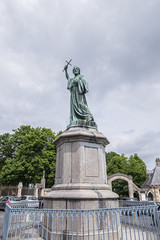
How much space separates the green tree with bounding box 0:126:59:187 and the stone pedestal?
19.5 m

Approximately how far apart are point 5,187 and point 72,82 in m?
28.1

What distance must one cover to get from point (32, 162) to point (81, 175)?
67.8ft

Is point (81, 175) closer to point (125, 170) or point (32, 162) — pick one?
point (32, 162)

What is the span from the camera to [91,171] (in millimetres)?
6258

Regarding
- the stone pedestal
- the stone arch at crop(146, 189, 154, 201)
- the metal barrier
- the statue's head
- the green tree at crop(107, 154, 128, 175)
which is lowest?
the stone arch at crop(146, 189, 154, 201)

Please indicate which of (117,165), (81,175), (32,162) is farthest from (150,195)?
(81,175)

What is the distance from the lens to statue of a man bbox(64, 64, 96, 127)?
25.1ft

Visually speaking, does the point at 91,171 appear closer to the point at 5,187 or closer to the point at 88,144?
the point at 88,144

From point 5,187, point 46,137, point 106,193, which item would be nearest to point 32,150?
point 46,137

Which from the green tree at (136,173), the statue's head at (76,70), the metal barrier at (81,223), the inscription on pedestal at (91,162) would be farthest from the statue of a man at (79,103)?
the green tree at (136,173)

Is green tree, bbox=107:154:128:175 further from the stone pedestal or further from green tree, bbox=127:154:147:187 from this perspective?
the stone pedestal

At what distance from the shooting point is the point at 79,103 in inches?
314

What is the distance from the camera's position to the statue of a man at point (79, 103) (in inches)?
301

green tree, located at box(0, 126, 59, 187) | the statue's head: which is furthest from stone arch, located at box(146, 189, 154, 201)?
the statue's head
